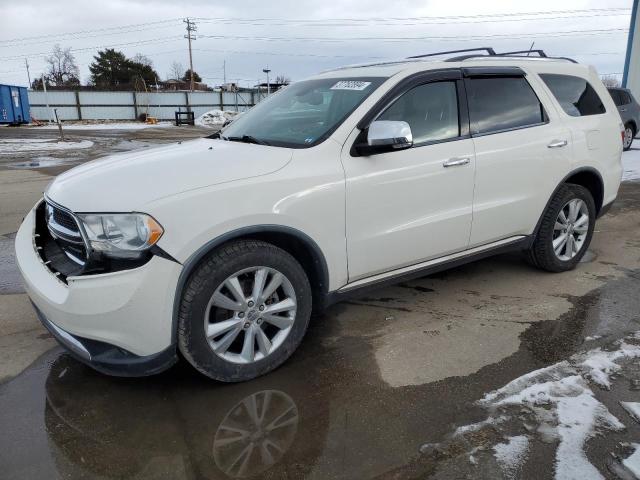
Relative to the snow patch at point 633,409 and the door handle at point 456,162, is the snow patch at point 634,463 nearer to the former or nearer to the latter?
the snow patch at point 633,409

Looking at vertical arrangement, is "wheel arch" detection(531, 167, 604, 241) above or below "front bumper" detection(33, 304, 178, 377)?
above

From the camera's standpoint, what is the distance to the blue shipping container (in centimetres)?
3173

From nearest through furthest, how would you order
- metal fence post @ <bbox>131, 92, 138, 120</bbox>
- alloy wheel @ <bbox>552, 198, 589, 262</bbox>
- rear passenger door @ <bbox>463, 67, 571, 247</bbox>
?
rear passenger door @ <bbox>463, 67, 571, 247</bbox> → alloy wheel @ <bbox>552, 198, 589, 262</bbox> → metal fence post @ <bbox>131, 92, 138, 120</bbox>

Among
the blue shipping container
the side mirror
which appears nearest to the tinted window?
the side mirror

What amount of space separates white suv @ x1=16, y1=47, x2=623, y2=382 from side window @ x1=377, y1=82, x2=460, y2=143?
11mm

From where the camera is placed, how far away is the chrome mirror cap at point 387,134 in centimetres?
310

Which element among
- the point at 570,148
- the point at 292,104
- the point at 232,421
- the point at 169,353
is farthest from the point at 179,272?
the point at 570,148

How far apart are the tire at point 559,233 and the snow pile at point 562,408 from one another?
4.61ft

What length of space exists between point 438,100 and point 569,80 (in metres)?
1.72

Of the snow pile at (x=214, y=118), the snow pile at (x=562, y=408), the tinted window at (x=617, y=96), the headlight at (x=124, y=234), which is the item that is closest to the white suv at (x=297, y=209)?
the headlight at (x=124, y=234)

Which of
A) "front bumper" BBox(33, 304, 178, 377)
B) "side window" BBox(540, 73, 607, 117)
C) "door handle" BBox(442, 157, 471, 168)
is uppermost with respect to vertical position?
"side window" BBox(540, 73, 607, 117)

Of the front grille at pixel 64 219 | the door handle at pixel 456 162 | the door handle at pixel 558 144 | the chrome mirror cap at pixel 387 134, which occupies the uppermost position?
the chrome mirror cap at pixel 387 134

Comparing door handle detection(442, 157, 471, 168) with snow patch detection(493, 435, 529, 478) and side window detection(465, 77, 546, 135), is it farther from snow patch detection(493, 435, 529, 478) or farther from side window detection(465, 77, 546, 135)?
snow patch detection(493, 435, 529, 478)

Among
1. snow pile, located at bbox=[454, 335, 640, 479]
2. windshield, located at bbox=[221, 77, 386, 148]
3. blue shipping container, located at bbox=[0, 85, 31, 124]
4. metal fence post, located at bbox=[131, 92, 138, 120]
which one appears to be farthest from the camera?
metal fence post, located at bbox=[131, 92, 138, 120]
